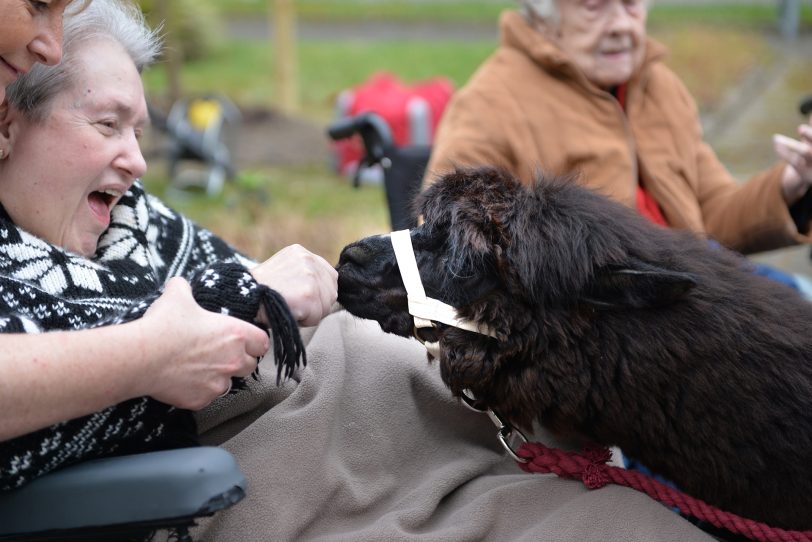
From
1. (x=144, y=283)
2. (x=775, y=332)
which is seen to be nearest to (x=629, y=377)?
(x=775, y=332)

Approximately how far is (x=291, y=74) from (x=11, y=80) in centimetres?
1006

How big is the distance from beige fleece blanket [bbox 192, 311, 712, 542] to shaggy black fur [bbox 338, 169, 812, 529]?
6.4 inches

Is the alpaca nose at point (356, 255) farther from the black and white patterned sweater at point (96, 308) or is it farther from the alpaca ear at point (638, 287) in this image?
the alpaca ear at point (638, 287)

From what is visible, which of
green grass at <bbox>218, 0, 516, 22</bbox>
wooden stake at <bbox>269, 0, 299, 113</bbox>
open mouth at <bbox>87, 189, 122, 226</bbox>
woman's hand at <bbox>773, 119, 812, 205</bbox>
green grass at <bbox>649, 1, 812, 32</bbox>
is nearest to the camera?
open mouth at <bbox>87, 189, 122, 226</bbox>

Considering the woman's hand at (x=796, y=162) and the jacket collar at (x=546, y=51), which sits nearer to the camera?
the woman's hand at (x=796, y=162)

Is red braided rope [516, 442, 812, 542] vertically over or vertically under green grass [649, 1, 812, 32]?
over

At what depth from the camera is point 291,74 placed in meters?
11.8

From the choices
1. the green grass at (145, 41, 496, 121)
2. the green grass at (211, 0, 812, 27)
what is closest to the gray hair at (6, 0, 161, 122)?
the green grass at (145, 41, 496, 121)

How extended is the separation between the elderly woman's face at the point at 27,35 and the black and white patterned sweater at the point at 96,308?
1.18 feet

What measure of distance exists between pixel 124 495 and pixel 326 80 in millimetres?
12994

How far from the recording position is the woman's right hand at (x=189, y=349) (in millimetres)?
1789

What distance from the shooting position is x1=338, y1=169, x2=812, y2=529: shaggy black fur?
2059mm

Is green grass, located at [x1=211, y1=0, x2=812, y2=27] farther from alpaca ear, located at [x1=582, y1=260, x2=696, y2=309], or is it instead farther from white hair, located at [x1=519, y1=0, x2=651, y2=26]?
alpaca ear, located at [x1=582, y1=260, x2=696, y2=309]

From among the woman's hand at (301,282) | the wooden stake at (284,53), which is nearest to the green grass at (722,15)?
the wooden stake at (284,53)
